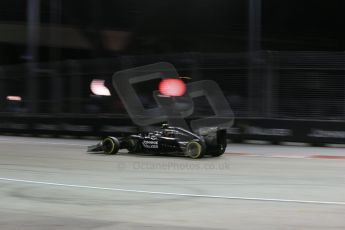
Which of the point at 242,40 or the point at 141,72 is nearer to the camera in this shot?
the point at 141,72

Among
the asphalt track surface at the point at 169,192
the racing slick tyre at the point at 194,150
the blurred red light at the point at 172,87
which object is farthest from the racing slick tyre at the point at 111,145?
the blurred red light at the point at 172,87

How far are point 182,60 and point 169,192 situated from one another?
1317cm

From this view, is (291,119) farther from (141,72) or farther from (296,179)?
(296,179)

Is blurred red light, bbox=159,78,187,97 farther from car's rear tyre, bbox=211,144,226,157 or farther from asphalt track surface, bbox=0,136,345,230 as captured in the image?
car's rear tyre, bbox=211,144,226,157

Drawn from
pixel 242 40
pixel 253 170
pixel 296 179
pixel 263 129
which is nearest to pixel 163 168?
pixel 253 170

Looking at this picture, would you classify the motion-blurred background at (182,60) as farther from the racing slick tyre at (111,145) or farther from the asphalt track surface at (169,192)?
the racing slick tyre at (111,145)

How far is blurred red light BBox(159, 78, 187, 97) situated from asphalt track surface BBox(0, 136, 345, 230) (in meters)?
6.26

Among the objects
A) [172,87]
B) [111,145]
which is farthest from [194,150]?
[172,87]

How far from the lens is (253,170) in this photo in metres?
12.5

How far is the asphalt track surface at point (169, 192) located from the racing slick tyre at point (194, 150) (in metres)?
0.22

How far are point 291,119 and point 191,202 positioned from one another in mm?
11864

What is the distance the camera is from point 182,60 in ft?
72.3

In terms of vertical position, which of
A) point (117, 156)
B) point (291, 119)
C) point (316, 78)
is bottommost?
point (117, 156)

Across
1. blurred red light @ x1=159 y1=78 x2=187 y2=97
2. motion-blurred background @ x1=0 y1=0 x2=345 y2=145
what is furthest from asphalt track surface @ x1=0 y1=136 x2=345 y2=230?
blurred red light @ x1=159 y1=78 x2=187 y2=97
